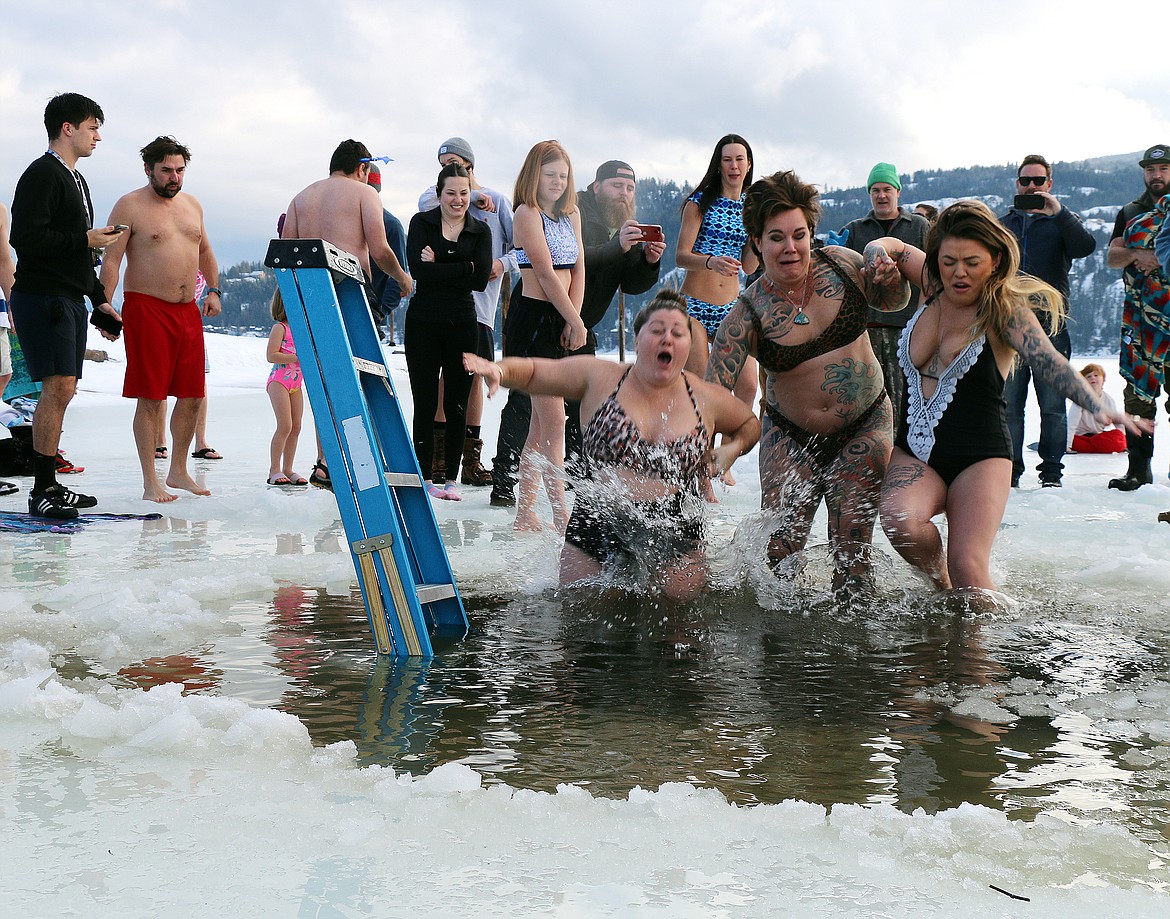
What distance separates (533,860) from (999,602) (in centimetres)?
260

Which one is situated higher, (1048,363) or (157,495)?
(1048,363)

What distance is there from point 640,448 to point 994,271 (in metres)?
1.47

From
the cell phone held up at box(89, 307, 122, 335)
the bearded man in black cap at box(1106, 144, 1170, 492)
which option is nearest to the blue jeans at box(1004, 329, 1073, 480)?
the bearded man in black cap at box(1106, 144, 1170, 492)

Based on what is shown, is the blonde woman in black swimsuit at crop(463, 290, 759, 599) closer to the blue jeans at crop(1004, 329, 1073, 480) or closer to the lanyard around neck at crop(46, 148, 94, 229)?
the lanyard around neck at crop(46, 148, 94, 229)

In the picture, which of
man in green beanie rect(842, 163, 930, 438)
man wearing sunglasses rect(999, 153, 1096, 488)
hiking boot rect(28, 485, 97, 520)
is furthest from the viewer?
man wearing sunglasses rect(999, 153, 1096, 488)

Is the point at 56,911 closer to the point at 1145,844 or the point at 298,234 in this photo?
the point at 1145,844

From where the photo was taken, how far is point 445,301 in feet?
22.5

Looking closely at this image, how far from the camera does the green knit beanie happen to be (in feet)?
23.9

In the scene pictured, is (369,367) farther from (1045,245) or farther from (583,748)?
(1045,245)

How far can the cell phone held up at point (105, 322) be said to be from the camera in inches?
263

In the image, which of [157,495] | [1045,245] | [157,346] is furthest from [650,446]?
[1045,245]

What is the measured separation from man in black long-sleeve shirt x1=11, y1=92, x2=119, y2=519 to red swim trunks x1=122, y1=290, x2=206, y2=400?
1.33ft

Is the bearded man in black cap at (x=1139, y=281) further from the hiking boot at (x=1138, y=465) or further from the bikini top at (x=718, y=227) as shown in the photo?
the bikini top at (x=718, y=227)

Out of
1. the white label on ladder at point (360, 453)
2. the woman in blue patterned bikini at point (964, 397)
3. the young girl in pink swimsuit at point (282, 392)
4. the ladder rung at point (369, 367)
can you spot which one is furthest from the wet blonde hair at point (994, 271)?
the young girl in pink swimsuit at point (282, 392)
